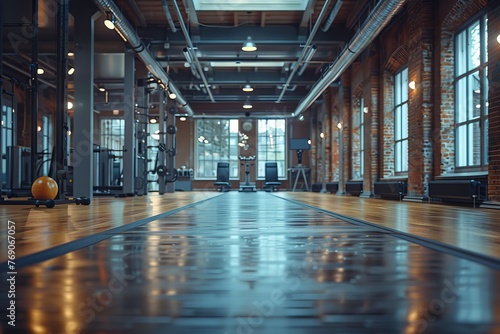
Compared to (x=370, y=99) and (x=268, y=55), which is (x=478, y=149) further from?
(x=268, y=55)

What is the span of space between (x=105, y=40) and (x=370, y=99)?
21.0 feet

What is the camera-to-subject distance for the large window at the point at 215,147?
72.2 feet

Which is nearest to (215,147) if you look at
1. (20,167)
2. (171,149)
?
(171,149)

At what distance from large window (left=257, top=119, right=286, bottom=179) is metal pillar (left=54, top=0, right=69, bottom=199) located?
1557 centimetres

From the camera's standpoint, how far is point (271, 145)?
22.1m

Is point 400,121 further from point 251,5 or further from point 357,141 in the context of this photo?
point 251,5

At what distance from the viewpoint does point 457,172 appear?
765cm

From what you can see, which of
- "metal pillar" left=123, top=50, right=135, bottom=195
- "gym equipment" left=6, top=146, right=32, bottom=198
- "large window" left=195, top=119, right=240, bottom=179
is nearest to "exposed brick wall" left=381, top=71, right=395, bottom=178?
"metal pillar" left=123, top=50, right=135, bottom=195

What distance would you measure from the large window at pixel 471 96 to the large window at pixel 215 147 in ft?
49.1

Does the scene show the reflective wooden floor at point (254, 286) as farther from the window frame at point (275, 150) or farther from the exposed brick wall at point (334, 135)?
the window frame at point (275, 150)

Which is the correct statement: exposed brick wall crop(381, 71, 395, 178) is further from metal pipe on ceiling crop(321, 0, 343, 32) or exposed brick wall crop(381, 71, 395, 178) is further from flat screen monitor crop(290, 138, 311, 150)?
flat screen monitor crop(290, 138, 311, 150)

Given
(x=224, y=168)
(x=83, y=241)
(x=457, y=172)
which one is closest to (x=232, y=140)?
(x=224, y=168)

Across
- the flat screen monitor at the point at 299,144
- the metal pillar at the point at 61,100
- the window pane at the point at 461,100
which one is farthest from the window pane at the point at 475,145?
the flat screen monitor at the point at 299,144

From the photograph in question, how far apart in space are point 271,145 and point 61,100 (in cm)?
1592
